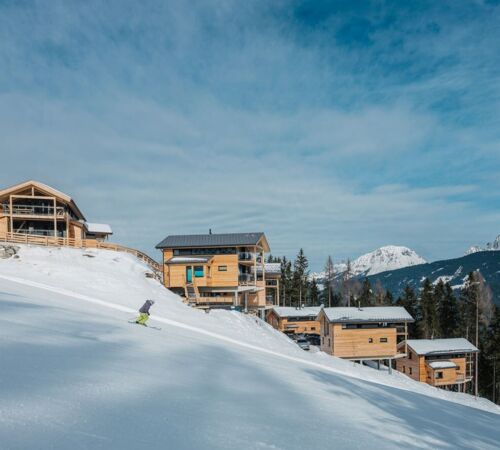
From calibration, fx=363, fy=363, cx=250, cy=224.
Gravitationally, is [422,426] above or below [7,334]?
below

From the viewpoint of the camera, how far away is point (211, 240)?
3869 centimetres

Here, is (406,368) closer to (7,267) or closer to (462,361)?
(462,361)

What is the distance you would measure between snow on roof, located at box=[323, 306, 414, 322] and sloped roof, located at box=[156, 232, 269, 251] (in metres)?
11.4

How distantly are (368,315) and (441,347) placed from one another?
12.0m

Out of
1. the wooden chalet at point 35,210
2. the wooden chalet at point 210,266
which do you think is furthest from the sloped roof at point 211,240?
the wooden chalet at point 35,210

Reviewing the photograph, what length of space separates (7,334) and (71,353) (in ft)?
4.40

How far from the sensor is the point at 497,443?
6645 millimetres

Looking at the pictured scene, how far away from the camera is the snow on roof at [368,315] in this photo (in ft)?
124

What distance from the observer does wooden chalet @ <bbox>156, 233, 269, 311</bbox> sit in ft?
120

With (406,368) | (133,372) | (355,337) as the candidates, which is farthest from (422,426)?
(406,368)

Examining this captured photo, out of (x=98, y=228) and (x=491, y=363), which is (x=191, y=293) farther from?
(x=491, y=363)

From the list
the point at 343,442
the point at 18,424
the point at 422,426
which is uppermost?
the point at 18,424

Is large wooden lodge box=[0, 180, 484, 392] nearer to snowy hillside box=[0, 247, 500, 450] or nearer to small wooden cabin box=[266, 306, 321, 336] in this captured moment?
small wooden cabin box=[266, 306, 321, 336]

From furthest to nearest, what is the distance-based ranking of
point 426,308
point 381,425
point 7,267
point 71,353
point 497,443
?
1. point 426,308
2. point 7,267
3. point 497,443
4. point 71,353
5. point 381,425
